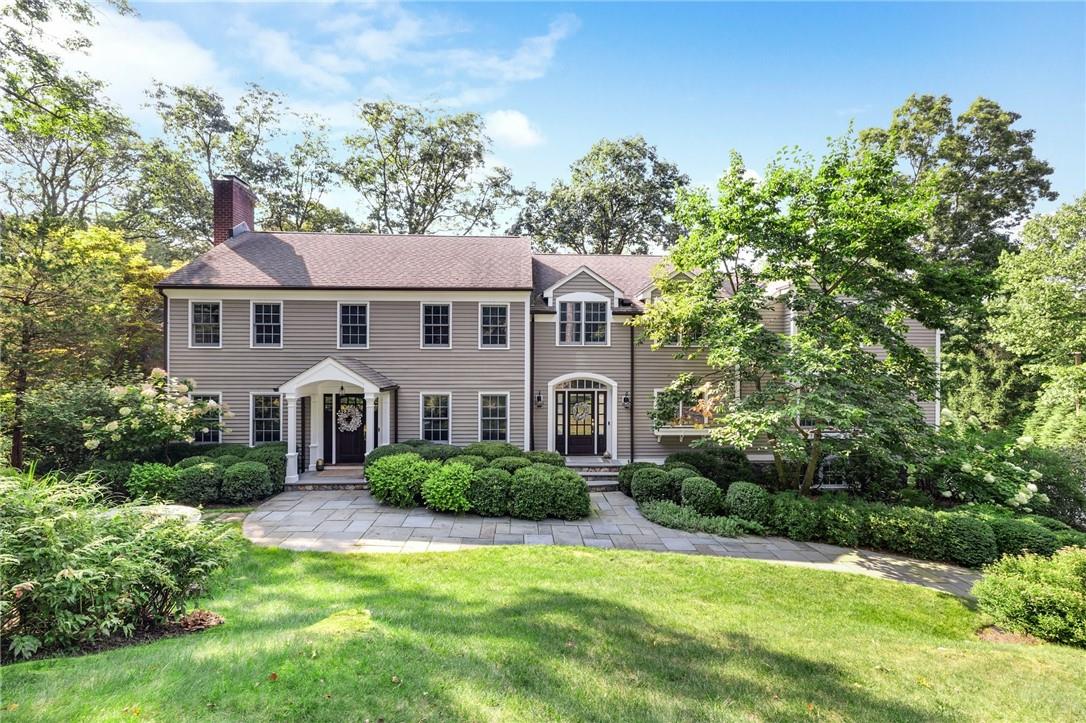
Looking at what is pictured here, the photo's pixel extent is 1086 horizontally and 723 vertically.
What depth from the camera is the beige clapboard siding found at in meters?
13.8

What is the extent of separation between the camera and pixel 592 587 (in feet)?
21.6

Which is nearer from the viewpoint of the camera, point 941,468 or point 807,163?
point 807,163

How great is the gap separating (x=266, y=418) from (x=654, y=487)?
11.3 metres

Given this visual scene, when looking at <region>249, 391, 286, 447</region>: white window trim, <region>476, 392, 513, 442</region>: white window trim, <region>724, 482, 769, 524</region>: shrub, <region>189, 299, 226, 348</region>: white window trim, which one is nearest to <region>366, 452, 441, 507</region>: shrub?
<region>476, 392, 513, 442</region>: white window trim

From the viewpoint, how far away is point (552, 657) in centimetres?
439

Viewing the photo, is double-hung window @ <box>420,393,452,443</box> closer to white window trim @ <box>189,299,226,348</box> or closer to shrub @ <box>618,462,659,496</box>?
shrub @ <box>618,462,659,496</box>

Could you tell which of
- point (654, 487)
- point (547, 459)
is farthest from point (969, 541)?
point (547, 459)

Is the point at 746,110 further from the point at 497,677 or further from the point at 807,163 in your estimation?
the point at 497,677

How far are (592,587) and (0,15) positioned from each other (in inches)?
651

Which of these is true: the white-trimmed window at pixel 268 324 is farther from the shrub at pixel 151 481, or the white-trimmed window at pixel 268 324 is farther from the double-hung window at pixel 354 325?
the shrub at pixel 151 481

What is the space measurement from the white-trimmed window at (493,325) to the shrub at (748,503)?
767cm

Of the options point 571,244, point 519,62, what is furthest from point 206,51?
point 571,244

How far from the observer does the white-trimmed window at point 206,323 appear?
13875 mm

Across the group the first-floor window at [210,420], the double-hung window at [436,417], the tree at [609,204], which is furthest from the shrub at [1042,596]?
the tree at [609,204]
